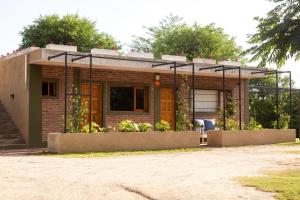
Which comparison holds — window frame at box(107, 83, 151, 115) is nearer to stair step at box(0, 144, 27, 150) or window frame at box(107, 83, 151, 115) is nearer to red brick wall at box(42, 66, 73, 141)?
red brick wall at box(42, 66, 73, 141)

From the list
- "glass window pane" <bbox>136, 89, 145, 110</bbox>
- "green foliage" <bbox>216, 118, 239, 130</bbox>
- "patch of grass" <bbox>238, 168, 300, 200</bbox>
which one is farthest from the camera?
"glass window pane" <bbox>136, 89, 145, 110</bbox>

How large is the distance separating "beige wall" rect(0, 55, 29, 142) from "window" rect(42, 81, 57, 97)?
2.59 feet

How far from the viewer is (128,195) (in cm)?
741

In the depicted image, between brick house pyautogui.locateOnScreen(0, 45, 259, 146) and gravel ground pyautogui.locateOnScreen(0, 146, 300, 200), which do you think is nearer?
gravel ground pyautogui.locateOnScreen(0, 146, 300, 200)

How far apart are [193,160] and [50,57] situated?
21.7ft

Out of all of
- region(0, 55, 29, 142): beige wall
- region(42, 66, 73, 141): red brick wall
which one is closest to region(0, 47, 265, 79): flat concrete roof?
region(0, 55, 29, 142): beige wall

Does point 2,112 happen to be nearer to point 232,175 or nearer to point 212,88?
point 212,88

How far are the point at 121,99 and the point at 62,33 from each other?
81.7 ft

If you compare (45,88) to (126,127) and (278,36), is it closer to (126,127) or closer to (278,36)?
(126,127)

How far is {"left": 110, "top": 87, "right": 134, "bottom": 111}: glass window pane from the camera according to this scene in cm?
2039

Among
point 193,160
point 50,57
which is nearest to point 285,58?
point 193,160

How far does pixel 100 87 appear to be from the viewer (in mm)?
20016

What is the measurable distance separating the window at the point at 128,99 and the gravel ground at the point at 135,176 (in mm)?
6274

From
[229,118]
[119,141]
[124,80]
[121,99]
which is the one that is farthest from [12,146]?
[229,118]
